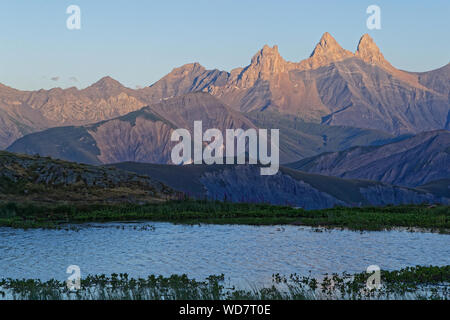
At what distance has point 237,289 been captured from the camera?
28625 millimetres

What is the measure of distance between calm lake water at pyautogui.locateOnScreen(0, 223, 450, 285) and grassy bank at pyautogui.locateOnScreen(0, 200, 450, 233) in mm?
4036

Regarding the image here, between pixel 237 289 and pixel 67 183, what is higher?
pixel 67 183

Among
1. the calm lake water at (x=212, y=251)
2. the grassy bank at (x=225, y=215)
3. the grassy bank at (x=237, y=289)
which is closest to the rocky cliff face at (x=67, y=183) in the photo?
the grassy bank at (x=225, y=215)

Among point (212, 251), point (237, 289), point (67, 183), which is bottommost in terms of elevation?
point (237, 289)

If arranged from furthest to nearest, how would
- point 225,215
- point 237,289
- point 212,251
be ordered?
point 225,215 < point 212,251 < point 237,289

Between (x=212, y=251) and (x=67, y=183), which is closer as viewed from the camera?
(x=212, y=251)

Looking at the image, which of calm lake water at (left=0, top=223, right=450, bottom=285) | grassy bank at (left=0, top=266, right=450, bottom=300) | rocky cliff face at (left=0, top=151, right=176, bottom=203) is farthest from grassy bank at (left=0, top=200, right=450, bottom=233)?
grassy bank at (left=0, top=266, right=450, bottom=300)

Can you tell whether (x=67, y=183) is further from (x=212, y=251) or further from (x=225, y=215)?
(x=212, y=251)

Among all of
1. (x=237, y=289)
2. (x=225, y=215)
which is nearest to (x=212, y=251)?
(x=237, y=289)

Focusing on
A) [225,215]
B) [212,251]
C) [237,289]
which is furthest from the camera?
[225,215]

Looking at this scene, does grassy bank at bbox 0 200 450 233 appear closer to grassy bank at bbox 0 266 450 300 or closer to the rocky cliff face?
the rocky cliff face

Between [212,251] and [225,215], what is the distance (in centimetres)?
2255
